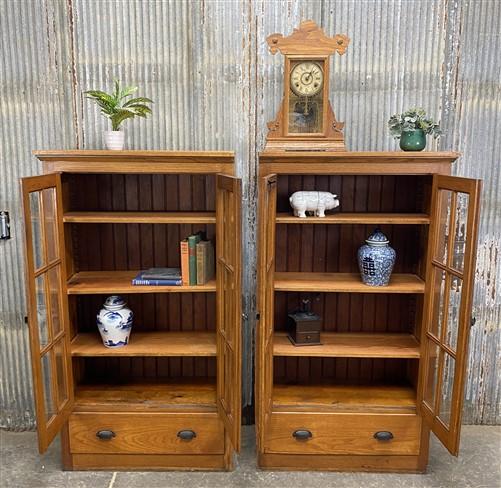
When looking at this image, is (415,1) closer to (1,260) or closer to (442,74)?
(442,74)

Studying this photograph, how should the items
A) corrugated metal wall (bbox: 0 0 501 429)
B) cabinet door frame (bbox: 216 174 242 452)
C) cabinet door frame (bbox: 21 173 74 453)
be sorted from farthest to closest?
corrugated metal wall (bbox: 0 0 501 429), cabinet door frame (bbox: 216 174 242 452), cabinet door frame (bbox: 21 173 74 453)

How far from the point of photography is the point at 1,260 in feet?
9.79

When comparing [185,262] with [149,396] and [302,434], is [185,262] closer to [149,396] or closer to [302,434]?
[149,396]

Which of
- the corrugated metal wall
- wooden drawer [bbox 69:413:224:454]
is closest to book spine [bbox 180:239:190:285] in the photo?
the corrugated metal wall

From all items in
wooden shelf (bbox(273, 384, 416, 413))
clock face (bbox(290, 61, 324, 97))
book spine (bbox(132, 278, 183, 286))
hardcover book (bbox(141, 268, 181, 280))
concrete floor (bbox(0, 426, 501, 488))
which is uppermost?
clock face (bbox(290, 61, 324, 97))

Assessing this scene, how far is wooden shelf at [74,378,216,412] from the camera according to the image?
2.71 metres

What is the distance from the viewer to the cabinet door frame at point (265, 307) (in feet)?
7.74

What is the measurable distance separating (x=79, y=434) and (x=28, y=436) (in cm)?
60

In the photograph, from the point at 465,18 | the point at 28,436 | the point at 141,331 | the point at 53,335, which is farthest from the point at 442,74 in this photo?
the point at 28,436

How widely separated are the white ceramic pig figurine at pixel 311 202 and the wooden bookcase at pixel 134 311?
386mm

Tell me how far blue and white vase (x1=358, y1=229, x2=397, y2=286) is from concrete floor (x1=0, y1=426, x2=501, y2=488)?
3.43ft

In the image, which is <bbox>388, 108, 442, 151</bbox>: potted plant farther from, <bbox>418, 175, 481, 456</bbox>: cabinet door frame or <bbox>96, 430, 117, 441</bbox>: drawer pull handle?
<bbox>96, 430, 117, 441</bbox>: drawer pull handle

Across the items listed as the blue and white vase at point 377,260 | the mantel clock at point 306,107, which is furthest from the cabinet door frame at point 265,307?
the blue and white vase at point 377,260

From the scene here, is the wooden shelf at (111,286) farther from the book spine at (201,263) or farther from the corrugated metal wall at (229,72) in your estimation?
the corrugated metal wall at (229,72)
